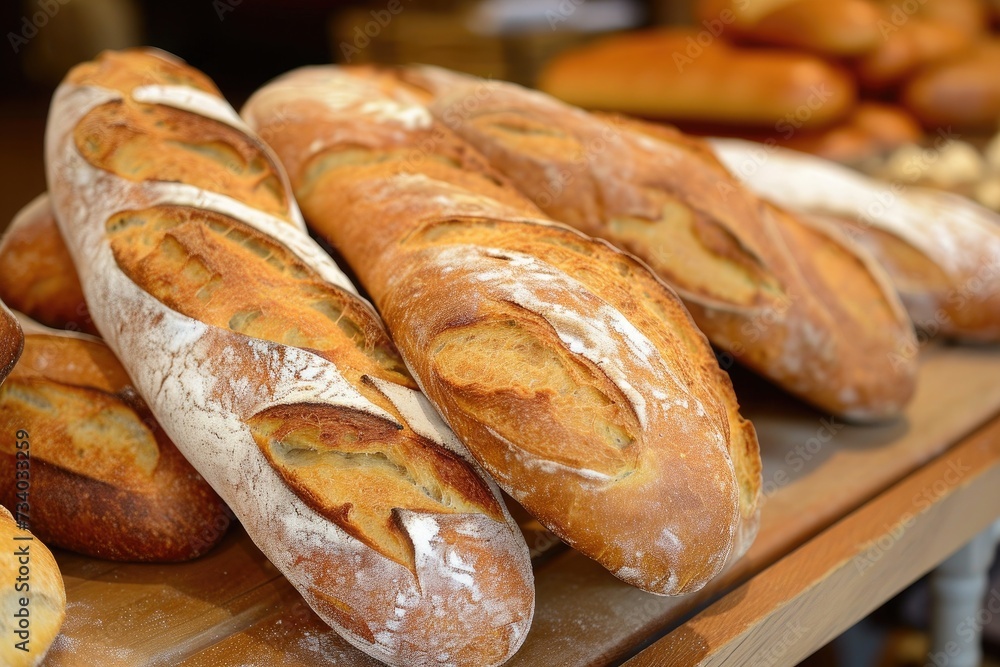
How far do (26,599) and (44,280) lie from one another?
659 millimetres

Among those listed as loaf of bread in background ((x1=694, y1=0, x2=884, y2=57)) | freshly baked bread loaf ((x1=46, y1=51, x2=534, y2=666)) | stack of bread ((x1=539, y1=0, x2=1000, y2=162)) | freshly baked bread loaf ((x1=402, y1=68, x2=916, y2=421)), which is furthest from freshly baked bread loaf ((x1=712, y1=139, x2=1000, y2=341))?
loaf of bread in background ((x1=694, y1=0, x2=884, y2=57))

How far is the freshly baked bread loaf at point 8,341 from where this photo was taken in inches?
42.3

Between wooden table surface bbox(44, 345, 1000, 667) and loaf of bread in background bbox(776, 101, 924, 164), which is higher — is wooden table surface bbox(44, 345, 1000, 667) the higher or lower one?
the higher one

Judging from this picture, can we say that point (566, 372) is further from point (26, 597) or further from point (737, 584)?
point (26, 597)

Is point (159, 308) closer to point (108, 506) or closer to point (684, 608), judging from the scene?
point (108, 506)

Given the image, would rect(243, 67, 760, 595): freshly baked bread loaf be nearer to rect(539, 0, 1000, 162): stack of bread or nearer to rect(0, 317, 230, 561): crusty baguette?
rect(0, 317, 230, 561): crusty baguette

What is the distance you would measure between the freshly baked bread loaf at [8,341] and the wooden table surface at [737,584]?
0.87 ft

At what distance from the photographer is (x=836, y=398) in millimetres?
1537

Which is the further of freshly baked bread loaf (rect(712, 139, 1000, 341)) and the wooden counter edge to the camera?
freshly baked bread loaf (rect(712, 139, 1000, 341))

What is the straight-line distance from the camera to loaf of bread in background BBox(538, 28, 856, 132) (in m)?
2.98

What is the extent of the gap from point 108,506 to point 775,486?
0.91 m

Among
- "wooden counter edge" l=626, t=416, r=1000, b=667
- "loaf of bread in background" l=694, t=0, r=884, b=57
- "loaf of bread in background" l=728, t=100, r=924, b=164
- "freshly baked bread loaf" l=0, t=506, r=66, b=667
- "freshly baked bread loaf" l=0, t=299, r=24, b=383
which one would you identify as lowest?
"loaf of bread in background" l=728, t=100, r=924, b=164

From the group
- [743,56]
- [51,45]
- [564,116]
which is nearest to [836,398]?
[564,116]

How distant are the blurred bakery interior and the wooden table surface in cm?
59
